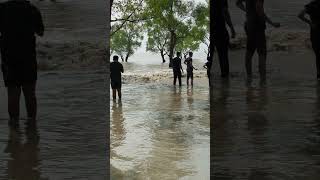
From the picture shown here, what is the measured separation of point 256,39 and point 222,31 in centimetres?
26

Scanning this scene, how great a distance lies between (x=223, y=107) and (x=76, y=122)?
111cm

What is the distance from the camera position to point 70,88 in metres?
3.69

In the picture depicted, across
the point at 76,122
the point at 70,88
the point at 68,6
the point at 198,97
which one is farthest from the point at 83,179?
the point at 198,97

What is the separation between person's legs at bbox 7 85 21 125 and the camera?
363 centimetres

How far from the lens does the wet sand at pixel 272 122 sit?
3.66 m

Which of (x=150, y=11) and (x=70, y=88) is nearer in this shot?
(x=70, y=88)

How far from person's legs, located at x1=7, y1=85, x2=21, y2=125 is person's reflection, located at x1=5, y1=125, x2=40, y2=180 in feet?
0.25

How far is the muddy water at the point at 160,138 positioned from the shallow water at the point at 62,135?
2.08 metres

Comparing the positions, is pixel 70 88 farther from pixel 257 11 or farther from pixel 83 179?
pixel 257 11

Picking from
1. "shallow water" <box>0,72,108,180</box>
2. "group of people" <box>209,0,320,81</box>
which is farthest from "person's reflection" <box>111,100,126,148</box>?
"group of people" <box>209,0,320,81</box>

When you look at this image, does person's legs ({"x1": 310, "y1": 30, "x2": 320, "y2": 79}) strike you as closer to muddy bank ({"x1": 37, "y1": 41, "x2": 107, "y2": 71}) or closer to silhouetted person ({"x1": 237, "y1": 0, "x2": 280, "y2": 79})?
silhouetted person ({"x1": 237, "y1": 0, "x2": 280, "y2": 79})

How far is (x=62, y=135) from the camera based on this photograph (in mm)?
3695

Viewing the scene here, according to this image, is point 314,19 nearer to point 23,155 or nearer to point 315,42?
point 315,42

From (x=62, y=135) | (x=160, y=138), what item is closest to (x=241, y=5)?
(x=62, y=135)
